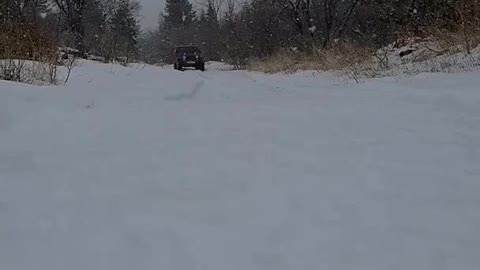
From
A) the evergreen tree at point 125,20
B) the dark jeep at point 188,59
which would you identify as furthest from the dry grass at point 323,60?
the evergreen tree at point 125,20

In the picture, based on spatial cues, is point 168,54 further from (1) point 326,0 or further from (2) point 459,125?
(2) point 459,125

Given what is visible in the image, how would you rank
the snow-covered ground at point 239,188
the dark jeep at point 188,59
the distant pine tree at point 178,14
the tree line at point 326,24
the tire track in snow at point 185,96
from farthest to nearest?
the distant pine tree at point 178,14
the dark jeep at point 188,59
the tree line at point 326,24
the tire track in snow at point 185,96
the snow-covered ground at point 239,188

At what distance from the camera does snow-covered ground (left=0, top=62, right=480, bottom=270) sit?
1.55 meters

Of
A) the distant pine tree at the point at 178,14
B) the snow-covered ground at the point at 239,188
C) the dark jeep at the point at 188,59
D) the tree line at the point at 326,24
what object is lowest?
the snow-covered ground at the point at 239,188

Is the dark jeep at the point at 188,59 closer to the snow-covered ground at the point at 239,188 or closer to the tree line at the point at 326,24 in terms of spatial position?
the tree line at the point at 326,24

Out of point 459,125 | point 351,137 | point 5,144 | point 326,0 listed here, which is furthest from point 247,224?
point 326,0

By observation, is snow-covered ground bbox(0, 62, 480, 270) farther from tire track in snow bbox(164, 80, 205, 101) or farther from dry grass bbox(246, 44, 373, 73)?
dry grass bbox(246, 44, 373, 73)

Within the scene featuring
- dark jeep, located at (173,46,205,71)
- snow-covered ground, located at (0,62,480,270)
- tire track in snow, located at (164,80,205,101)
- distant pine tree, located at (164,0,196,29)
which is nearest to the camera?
snow-covered ground, located at (0,62,480,270)

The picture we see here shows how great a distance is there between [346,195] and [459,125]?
5.05ft

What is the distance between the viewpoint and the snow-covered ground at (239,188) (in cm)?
155

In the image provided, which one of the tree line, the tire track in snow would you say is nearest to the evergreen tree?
the tree line

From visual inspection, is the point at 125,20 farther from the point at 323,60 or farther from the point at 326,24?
the point at 323,60

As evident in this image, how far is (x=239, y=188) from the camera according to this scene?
2.15 metres

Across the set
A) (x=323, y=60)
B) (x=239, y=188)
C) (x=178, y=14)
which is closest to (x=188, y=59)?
(x=323, y=60)
